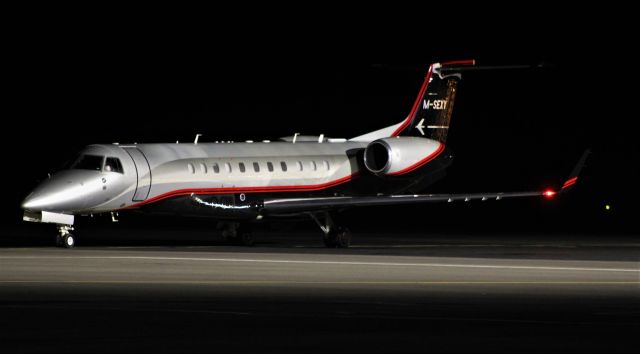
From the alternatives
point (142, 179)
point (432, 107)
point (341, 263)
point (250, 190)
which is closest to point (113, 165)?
point (142, 179)

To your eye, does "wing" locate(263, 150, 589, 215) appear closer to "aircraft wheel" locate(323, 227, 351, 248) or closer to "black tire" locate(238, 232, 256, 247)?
"aircraft wheel" locate(323, 227, 351, 248)

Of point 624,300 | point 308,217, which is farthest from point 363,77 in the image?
point 624,300

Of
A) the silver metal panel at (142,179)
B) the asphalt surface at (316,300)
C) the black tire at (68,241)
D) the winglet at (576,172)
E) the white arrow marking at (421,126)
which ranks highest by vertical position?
the white arrow marking at (421,126)

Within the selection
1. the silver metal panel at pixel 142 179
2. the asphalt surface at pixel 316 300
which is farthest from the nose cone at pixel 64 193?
the asphalt surface at pixel 316 300

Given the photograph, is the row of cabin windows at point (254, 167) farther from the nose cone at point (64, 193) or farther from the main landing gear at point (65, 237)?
the main landing gear at point (65, 237)

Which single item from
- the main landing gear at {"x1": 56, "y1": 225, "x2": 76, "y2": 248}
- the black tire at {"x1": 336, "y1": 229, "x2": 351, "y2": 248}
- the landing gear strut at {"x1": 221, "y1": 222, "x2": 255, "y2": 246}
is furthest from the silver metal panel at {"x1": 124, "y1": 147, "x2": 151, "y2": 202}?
the black tire at {"x1": 336, "y1": 229, "x2": 351, "y2": 248}

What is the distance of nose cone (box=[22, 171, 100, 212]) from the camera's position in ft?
120

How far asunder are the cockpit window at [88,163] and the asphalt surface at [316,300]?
2401 millimetres

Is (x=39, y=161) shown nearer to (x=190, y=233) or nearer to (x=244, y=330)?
(x=190, y=233)

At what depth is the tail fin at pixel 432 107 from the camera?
45688mm

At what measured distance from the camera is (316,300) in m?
21.4

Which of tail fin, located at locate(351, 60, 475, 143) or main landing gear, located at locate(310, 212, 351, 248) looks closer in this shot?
main landing gear, located at locate(310, 212, 351, 248)

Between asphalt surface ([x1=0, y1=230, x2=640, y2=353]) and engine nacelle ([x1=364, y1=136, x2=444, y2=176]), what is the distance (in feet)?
21.9

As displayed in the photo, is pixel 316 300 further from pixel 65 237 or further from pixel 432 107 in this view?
pixel 432 107
